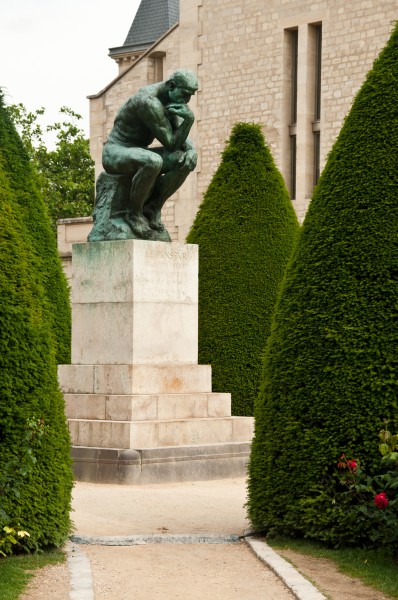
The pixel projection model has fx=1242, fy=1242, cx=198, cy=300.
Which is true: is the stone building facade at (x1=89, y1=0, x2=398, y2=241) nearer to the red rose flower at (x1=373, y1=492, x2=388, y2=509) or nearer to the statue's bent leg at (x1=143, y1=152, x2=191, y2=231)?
the statue's bent leg at (x1=143, y1=152, x2=191, y2=231)

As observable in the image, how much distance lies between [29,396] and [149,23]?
36.2 metres

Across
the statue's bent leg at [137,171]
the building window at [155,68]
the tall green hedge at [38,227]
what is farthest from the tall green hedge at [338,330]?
the building window at [155,68]

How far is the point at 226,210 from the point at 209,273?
91 cm

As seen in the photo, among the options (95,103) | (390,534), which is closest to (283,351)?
(390,534)

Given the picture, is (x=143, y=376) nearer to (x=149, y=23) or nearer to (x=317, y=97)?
(x=317, y=97)

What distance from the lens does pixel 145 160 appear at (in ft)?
43.1

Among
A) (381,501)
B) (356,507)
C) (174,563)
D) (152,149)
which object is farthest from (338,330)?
(152,149)

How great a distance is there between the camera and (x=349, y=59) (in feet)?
93.0

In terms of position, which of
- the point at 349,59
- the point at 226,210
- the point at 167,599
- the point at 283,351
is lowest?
the point at 167,599

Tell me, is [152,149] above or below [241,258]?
above

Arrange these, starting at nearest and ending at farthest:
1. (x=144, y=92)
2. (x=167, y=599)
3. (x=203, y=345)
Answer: (x=167, y=599) → (x=144, y=92) → (x=203, y=345)

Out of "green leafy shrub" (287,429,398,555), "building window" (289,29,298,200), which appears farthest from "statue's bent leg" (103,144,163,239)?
"building window" (289,29,298,200)

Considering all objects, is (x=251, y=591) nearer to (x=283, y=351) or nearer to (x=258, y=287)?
(x=283, y=351)

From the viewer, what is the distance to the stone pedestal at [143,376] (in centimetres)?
1234
